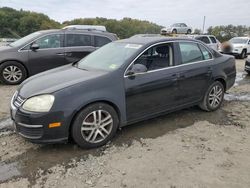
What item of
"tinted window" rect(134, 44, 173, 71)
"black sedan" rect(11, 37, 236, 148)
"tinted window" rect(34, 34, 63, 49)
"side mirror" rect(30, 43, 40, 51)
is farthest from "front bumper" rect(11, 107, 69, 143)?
"tinted window" rect(34, 34, 63, 49)

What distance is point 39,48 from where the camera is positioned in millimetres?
7887

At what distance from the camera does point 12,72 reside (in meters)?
7.73

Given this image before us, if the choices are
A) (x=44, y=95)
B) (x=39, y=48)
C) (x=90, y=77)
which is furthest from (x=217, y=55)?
(x=39, y=48)

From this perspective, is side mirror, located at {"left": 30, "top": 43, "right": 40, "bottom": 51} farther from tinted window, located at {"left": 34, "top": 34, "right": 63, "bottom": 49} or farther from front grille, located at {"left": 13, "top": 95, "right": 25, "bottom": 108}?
front grille, located at {"left": 13, "top": 95, "right": 25, "bottom": 108}

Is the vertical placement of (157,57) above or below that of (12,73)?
above

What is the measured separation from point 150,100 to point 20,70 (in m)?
4.92

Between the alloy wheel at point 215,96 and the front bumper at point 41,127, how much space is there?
314 cm

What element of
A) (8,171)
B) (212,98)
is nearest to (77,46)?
(212,98)

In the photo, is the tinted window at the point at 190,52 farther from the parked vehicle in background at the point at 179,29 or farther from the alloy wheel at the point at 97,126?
the parked vehicle in background at the point at 179,29

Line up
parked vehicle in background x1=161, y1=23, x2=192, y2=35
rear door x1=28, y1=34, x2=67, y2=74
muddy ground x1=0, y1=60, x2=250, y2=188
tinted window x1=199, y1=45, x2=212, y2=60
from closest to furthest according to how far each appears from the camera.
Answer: muddy ground x1=0, y1=60, x2=250, y2=188 < tinted window x1=199, y1=45, x2=212, y2=60 < rear door x1=28, y1=34, x2=67, y2=74 < parked vehicle in background x1=161, y1=23, x2=192, y2=35

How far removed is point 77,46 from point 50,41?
2.73 feet

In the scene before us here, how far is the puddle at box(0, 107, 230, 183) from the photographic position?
3367 mm

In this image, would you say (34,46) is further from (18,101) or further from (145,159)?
(145,159)

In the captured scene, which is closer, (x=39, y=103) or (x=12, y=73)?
(x=39, y=103)
